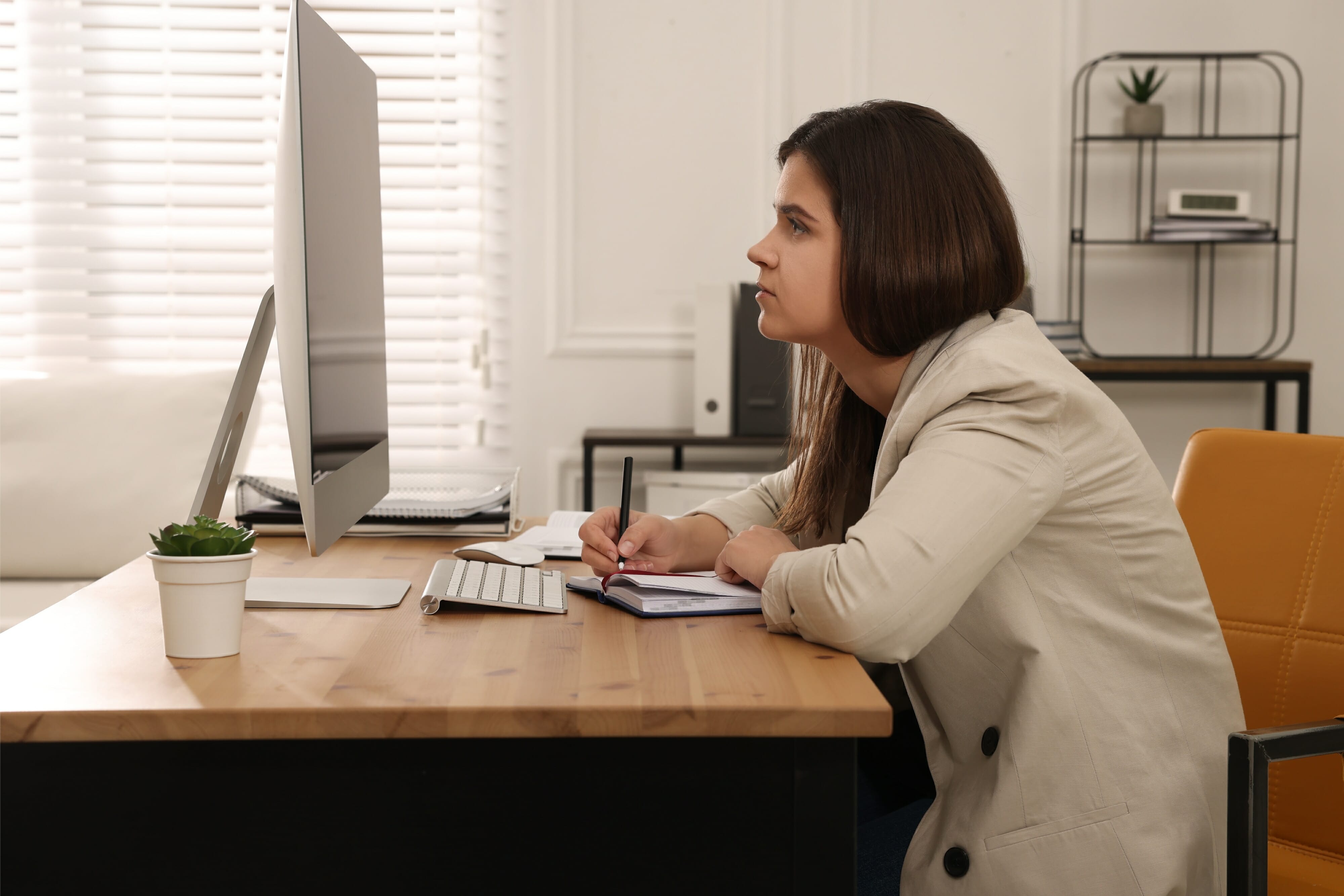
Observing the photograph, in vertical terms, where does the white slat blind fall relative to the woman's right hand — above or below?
above

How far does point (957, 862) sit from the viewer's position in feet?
3.08

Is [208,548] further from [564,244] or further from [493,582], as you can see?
[564,244]

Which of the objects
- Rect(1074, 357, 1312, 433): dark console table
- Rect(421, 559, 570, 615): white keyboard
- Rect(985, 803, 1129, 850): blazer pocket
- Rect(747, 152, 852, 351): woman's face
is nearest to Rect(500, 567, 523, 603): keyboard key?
Rect(421, 559, 570, 615): white keyboard

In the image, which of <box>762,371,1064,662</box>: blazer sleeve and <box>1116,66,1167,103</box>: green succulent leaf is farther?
<box>1116,66,1167,103</box>: green succulent leaf

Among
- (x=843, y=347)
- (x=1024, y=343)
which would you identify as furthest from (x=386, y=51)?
(x=1024, y=343)

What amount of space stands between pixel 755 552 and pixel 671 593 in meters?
0.10

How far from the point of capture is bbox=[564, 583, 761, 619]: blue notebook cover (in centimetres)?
101

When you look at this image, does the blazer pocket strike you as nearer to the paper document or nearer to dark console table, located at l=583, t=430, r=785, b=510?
the paper document

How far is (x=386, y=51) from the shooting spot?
304cm

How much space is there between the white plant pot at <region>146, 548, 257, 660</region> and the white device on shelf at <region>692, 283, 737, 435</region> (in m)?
1.98

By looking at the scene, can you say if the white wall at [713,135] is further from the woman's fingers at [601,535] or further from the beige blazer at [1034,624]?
the beige blazer at [1034,624]

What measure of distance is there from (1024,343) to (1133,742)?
38 cm

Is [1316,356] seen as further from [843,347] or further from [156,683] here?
[156,683]

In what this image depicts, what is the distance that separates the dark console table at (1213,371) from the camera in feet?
9.27
